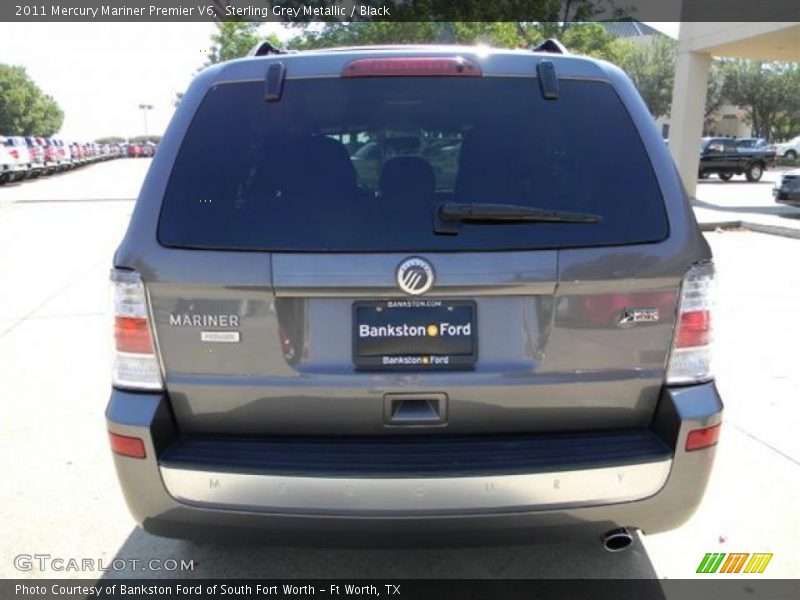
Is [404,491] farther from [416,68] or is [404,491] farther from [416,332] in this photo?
[416,68]

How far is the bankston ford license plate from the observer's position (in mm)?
2127

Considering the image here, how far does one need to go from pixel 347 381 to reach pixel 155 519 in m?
0.81

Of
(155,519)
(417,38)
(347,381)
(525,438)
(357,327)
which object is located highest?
(417,38)

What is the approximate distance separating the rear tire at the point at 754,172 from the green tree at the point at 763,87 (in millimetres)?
31819

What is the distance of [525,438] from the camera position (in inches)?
87.7

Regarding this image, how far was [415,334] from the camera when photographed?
2145 mm

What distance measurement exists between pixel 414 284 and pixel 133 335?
3.12 ft

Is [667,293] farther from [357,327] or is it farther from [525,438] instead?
[357,327]

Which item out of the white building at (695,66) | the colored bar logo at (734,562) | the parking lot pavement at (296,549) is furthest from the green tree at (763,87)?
the colored bar logo at (734,562)

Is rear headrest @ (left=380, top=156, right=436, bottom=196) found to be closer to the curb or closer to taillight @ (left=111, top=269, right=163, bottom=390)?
taillight @ (left=111, top=269, right=163, bottom=390)

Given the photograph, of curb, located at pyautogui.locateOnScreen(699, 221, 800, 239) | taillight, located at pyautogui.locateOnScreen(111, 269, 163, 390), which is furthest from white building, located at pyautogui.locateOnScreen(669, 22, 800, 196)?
taillight, located at pyautogui.locateOnScreen(111, 269, 163, 390)

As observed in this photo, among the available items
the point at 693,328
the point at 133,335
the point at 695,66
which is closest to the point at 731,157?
the point at 695,66

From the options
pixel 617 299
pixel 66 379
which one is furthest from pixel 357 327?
pixel 66 379

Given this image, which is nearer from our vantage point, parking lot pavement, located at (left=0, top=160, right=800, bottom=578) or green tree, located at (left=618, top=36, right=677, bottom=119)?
parking lot pavement, located at (left=0, top=160, right=800, bottom=578)
